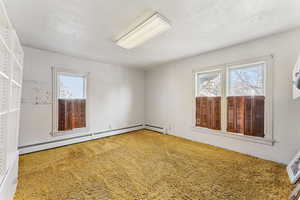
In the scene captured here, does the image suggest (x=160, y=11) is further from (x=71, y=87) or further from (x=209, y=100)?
(x=71, y=87)

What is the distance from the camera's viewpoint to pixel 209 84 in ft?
10.9

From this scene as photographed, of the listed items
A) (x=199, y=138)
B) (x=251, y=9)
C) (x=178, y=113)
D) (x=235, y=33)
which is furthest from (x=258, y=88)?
(x=178, y=113)

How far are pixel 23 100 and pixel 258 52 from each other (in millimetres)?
5070

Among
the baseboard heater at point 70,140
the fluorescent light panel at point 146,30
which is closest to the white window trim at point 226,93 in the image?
the fluorescent light panel at point 146,30

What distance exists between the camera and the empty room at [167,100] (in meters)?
1.57

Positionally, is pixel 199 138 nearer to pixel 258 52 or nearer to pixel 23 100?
pixel 258 52

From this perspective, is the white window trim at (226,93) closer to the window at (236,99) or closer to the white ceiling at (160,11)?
the window at (236,99)

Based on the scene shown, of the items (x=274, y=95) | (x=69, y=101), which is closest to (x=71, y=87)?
(x=69, y=101)

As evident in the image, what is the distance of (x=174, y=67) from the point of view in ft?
13.3

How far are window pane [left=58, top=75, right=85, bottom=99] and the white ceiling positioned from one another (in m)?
0.81

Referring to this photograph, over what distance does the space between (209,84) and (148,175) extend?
8.66 ft

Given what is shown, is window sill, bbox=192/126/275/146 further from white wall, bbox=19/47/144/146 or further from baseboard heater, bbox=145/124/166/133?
white wall, bbox=19/47/144/146

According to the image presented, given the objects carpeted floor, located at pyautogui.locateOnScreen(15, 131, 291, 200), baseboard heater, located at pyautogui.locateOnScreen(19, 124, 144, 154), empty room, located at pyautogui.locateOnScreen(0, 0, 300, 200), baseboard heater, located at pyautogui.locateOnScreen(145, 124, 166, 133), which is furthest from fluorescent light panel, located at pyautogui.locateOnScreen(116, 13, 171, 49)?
baseboard heater, located at pyautogui.locateOnScreen(145, 124, 166, 133)

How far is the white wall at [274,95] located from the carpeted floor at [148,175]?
0.89 ft
